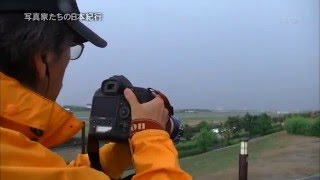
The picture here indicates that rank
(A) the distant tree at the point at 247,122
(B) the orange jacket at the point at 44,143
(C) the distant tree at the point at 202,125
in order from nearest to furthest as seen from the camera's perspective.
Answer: (B) the orange jacket at the point at 44,143
(C) the distant tree at the point at 202,125
(A) the distant tree at the point at 247,122

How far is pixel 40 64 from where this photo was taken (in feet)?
3.08

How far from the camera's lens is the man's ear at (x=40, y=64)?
938mm

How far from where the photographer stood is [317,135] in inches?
207

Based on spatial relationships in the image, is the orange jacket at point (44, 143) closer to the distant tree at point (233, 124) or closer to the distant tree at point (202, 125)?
the distant tree at point (202, 125)

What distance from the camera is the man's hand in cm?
98

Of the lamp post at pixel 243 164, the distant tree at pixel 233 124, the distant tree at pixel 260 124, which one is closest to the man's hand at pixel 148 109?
the distant tree at pixel 233 124

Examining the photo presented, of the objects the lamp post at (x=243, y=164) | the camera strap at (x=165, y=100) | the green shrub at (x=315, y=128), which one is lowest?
the lamp post at (x=243, y=164)

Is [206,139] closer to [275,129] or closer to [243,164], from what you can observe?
[243,164]

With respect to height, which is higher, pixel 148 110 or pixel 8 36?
pixel 8 36

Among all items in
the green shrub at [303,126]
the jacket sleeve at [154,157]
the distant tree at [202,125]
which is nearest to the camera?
the jacket sleeve at [154,157]

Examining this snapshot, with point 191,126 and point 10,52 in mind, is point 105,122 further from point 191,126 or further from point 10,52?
point 191,126

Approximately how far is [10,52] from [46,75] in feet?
0.27

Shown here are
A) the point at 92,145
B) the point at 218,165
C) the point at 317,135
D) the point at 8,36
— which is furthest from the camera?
the point at 317,135

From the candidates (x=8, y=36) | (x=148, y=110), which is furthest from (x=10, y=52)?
(x=148, y=110)
